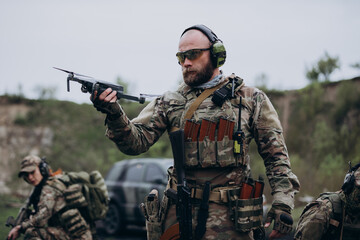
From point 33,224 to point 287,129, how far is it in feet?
42.0

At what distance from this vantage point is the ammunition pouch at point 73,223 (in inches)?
241

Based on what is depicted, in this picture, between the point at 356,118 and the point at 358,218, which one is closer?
the point at 358,218

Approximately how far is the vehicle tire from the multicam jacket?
7.75 meters

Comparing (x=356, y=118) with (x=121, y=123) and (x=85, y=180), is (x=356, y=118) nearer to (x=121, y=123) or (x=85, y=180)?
(x=85, y=180)

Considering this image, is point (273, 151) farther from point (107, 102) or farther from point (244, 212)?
point (107, 102)

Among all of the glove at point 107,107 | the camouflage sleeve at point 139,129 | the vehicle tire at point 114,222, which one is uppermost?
the glove at point 107,107

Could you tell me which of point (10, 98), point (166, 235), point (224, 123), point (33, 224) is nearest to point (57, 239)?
point (33, 224)

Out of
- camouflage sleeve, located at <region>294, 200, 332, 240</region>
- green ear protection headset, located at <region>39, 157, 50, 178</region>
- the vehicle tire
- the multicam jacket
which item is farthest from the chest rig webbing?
the vehicle tire

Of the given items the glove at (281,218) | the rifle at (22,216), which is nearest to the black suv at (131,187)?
the rifle at (22,216)

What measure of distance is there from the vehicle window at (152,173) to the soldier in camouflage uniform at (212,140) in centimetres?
689

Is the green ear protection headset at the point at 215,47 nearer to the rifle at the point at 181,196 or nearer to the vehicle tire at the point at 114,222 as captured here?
the rifle at the point at 181,196

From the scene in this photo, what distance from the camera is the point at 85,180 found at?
664cm

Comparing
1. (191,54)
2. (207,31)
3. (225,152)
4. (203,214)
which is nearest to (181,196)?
(203,214)

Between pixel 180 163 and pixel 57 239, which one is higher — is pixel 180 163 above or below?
above
